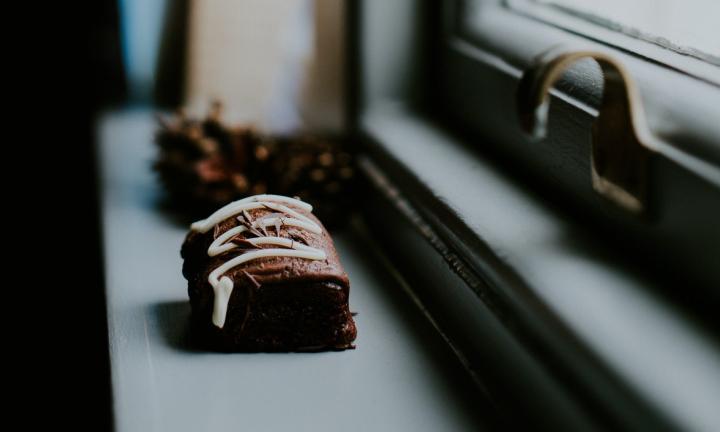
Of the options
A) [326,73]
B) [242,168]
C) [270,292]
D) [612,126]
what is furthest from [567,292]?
[326,73]

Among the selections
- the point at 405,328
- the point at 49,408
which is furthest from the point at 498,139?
the point at 49,408

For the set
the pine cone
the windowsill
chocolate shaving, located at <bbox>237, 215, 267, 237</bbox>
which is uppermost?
the windowsill

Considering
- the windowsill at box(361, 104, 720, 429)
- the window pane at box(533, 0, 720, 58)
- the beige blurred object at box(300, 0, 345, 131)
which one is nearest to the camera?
the windowsill at box(361, 104, 720, 429)

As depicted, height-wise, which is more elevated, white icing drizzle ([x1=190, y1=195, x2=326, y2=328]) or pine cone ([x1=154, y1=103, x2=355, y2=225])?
white icing drizzle ([x1=190, y1=195, x2=326, y2=328])

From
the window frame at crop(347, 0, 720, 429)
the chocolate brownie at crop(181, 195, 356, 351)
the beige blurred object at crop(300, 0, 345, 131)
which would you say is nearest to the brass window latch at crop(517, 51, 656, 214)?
the window frame at crop(347, 0, 720, 429)

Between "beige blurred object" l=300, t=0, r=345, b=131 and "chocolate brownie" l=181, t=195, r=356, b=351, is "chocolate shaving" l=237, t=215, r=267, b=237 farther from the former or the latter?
"beige blurred object" l=300, t=0, r=345, b=131

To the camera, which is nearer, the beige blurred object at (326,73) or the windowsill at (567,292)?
the windowsill at (567,292)

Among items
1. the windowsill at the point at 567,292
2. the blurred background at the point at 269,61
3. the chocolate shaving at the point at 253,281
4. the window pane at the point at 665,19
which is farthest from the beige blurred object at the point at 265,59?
the chocolate shaving at the point at 253,281

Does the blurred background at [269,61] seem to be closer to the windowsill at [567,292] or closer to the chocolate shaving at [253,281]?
the windowsill at [567,292]
